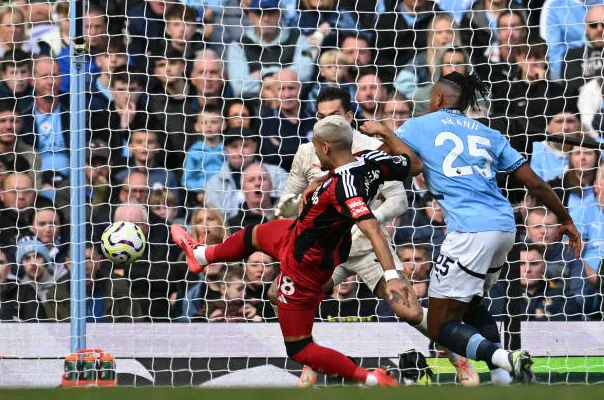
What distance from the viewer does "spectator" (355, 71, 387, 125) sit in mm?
9453

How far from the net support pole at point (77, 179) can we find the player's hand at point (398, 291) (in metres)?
3.45

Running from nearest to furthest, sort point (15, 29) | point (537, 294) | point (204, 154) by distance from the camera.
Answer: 1. point (537, 294)
2. point (204, 154)
3. point (15, 29)

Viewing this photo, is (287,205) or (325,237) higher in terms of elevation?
(287,205)

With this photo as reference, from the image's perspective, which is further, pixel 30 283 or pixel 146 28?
pixel 146 28

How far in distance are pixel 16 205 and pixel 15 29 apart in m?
1.48

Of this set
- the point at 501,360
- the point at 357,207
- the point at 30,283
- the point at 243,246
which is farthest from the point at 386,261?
the point at 30,283

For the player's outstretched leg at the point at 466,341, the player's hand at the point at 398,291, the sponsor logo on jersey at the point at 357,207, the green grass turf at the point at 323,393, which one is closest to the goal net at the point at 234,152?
the player's outstretched leg at the point at 466,341

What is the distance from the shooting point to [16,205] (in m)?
9.52

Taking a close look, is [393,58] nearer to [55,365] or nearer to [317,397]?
[55,365]

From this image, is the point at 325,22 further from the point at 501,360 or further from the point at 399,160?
the point at 501,360

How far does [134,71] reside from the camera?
9.60 m

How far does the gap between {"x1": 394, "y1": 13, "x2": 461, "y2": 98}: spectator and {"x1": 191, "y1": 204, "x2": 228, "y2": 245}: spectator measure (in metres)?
1.78

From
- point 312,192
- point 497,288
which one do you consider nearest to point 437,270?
point 312,192

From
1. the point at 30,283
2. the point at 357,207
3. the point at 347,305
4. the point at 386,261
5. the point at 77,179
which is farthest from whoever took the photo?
the point at 30,283
